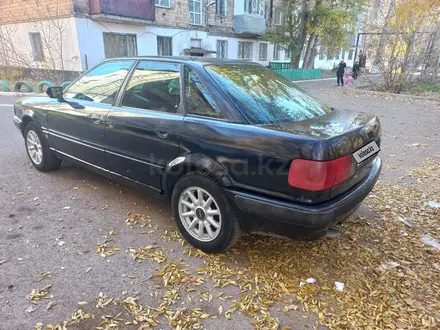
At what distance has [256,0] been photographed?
2398 cm

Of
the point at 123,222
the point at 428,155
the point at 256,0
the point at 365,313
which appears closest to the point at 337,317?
the point at 365,313

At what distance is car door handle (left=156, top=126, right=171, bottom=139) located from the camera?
293cm

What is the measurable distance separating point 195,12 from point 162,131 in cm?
1891

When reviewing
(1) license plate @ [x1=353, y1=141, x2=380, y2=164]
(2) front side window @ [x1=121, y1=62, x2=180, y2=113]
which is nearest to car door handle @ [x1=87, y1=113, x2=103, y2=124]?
(2) front side window @ [x1=121, y1=62, x2=180, y2=113]

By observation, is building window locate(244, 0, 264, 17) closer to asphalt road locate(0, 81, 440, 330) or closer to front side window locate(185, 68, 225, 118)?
asphalt road locate(0, 81, 440, 330)

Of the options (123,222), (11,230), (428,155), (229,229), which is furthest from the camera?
(428,155)

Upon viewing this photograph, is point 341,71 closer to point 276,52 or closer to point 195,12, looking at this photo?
point 195,12

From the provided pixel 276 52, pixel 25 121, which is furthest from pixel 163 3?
pixel 25 121

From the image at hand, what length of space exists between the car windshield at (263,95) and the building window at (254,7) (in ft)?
73.9

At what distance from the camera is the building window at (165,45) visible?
59.2 feet

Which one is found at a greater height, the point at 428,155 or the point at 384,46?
the point at 384,46

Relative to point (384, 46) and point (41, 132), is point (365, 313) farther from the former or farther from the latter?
point (384, 46)

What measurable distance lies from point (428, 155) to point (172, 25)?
51.5 ft

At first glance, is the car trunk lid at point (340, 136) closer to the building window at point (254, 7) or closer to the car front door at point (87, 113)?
the car front door at point (87, 113)
